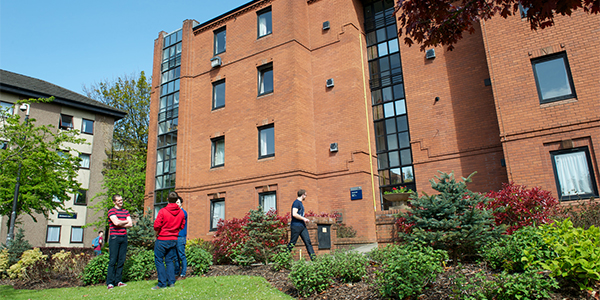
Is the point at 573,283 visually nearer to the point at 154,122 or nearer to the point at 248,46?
the point at 248,46

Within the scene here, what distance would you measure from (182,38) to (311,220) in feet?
53.1

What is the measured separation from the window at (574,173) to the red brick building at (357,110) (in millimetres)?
41

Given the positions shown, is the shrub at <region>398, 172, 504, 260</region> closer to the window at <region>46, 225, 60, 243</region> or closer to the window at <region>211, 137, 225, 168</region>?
the window at <region>211, 137, 225, 168</region>

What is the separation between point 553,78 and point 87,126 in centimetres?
3316

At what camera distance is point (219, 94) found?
68.7 feet

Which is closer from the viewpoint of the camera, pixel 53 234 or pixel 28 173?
pixel 28 173

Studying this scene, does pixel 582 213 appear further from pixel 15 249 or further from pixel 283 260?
pixel 15 249

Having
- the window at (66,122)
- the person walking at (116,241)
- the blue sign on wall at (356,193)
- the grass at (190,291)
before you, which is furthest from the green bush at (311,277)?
the window at (66,122)

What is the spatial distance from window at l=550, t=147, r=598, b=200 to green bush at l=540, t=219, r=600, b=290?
704cm

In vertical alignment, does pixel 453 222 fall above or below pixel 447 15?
below

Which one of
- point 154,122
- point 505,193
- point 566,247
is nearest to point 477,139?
point 505,193

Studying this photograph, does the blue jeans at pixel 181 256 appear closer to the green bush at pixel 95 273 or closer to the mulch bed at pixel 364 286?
the mulch bed at pixel 364 286

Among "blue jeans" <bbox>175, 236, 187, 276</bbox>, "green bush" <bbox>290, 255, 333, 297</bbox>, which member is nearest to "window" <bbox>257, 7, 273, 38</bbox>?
"blue jeans" <bbox>175, 236, 187, 276</bbox>

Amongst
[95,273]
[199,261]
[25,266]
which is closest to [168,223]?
[199,261]
